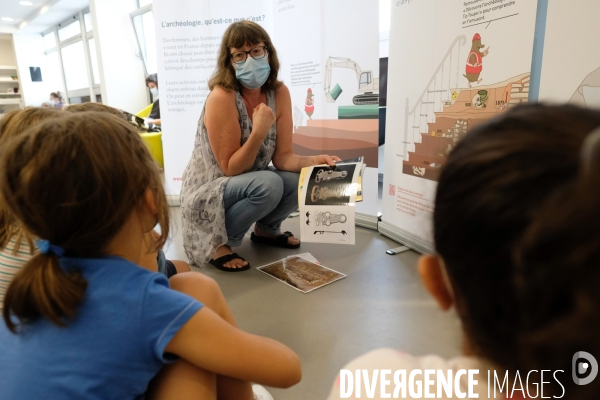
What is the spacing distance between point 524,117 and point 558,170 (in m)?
0.07

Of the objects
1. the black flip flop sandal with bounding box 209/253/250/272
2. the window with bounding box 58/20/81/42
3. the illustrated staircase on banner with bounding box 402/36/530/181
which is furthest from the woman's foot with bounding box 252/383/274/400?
the window with bounding box 58/20/81/42

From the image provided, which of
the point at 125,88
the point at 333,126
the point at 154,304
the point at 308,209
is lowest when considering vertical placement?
the point at 308,209

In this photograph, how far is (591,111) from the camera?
0.37m

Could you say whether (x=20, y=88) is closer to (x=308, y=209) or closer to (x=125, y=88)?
(x=125, y=88)

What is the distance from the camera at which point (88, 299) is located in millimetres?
592

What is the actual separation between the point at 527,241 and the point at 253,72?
161 centimetres

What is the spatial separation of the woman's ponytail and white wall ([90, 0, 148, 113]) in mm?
5632

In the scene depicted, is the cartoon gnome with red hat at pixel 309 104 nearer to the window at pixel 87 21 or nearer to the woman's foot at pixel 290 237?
the woman's foot at pixel 290 237

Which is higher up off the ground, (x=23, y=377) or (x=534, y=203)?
(x=534, y=203)

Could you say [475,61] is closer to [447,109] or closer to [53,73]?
[447,109]

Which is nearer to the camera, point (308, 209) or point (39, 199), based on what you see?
point (39, 199)

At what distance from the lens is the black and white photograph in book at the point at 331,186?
5.59ft

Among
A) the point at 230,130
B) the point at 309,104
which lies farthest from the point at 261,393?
the point at 309,104

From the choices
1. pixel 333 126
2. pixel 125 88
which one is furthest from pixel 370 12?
pixel 125 88
